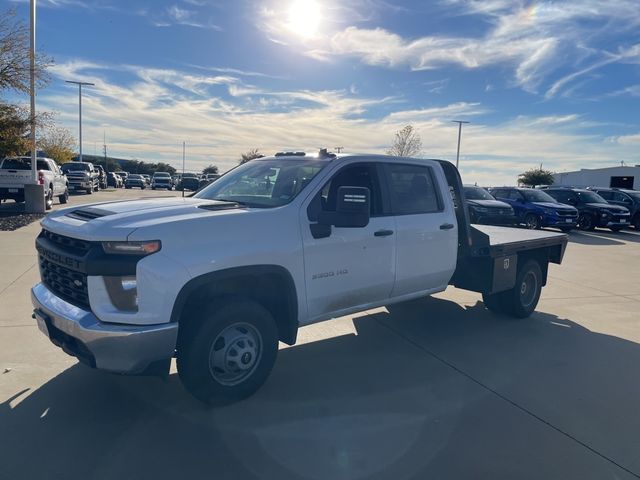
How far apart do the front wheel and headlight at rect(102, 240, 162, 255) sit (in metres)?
4.56

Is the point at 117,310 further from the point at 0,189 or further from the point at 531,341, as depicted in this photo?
the point at 0,189

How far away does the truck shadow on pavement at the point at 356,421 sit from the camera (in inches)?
122

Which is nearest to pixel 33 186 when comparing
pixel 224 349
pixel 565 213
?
pixel 224 349

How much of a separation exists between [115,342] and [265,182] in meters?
2.03

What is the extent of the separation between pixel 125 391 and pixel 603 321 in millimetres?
5926

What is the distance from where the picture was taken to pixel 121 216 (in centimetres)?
349

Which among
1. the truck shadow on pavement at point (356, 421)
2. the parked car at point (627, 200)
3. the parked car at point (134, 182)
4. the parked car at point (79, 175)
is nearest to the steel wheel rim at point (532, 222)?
the parked car at point (627, 200)

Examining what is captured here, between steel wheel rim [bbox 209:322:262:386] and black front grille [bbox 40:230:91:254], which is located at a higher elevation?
black front grille [bbox 40:230:91:254]

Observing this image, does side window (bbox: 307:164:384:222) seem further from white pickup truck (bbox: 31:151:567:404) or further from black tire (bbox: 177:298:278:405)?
black tire (bbox: 177:298:278:405)

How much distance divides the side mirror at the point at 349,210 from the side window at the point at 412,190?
3.28 ft

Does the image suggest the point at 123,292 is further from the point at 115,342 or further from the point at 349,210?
the point at 349,210

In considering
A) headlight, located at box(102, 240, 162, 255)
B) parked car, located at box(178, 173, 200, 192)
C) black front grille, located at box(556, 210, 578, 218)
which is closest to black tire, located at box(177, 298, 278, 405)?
headlight, located at box(102, 240, 162, 255)

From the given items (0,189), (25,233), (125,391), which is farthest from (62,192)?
(125,391)

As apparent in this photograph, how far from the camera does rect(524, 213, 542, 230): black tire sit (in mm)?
18375
